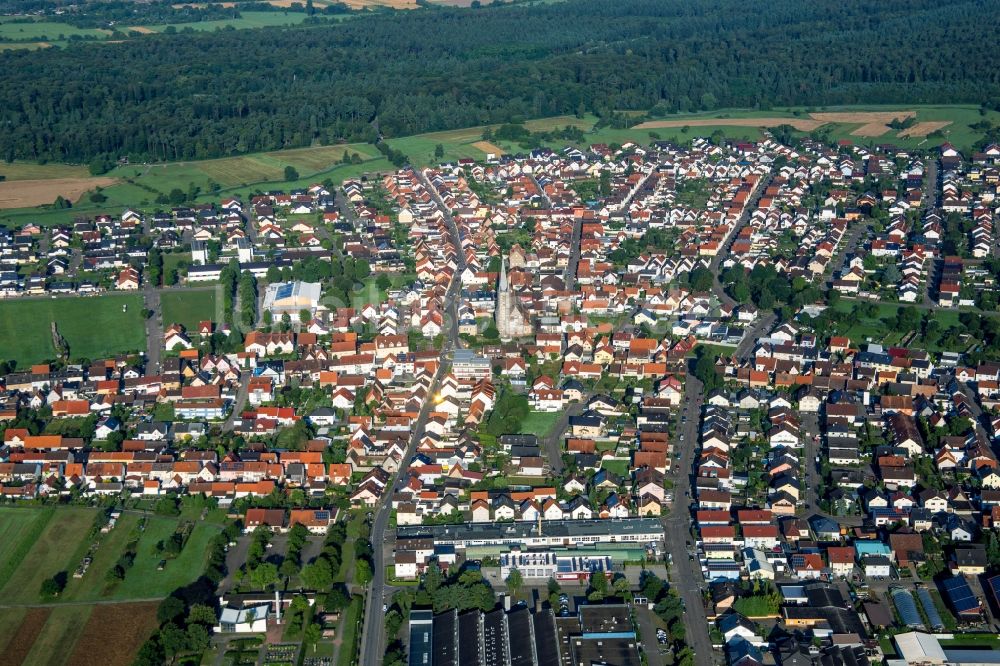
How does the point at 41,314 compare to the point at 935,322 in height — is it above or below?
below

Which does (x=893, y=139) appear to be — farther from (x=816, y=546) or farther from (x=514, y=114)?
(x=816, y=546)

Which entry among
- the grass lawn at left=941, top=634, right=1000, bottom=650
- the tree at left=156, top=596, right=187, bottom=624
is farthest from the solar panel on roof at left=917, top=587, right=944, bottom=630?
the tree at left=156, top=596, right=187, bottom=624

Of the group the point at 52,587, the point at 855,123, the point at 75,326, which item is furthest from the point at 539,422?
the point at 855,123

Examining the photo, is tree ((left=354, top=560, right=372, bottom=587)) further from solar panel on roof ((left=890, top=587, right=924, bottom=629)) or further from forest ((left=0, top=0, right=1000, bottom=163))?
forest ((left=0, top=0, right=1000, bottom=163))

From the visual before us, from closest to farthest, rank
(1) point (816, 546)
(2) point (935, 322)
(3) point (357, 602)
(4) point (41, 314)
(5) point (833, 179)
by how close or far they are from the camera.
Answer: (3) point (357, 602) < (1) point (816, 546) < (2) point (935, 322) < (4) point (41, 314) < (5) point (833, 179)

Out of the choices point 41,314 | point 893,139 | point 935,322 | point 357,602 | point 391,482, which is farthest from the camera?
point 893,139

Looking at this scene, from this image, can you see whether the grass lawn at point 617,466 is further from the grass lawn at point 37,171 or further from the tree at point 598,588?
the grass lawn at point 37,171

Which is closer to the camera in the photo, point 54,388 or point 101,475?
point 101,475

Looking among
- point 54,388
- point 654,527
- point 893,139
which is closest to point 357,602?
point 654,527
